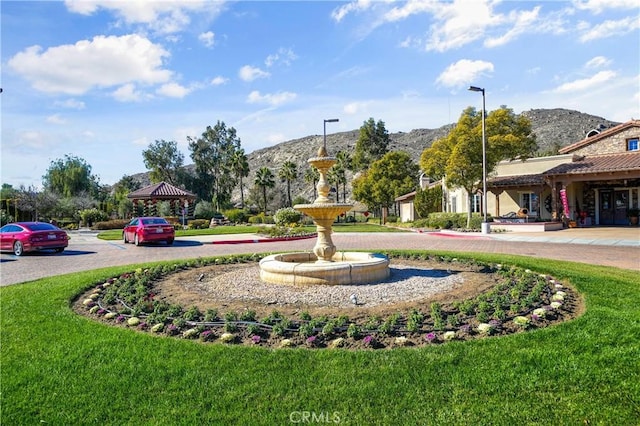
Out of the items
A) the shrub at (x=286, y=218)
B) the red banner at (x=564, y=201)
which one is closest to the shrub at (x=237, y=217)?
the shrub at (x=286, y=218)

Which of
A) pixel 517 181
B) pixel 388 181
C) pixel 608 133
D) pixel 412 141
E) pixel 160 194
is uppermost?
pixel 412 141

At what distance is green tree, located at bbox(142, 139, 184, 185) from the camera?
75.2 m

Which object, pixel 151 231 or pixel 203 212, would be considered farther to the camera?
pixel 203 212

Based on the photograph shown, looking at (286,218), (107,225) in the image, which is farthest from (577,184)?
(107,225)

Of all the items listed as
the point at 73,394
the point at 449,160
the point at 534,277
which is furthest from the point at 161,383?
the point at 449,160

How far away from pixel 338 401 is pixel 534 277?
650 cm

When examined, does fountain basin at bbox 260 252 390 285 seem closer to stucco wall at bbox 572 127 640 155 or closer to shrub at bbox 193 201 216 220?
stucco wall at bbox 572 127 640 155

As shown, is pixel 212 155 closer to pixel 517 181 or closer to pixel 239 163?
pixel 239 163

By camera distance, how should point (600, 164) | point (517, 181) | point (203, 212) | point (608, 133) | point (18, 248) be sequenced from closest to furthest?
point (18, 248) → point (600, 164) → point (517, 181) → point (608, 133) → point (203, 212)

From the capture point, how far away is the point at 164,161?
75688 millimetres

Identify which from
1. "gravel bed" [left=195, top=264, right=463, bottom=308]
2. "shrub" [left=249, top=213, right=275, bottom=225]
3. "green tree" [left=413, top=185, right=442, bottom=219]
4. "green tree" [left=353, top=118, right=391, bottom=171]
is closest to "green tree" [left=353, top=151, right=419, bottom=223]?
"green tree" [left=413, top=185, right=442, bottom=219]

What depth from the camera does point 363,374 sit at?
14.6ft

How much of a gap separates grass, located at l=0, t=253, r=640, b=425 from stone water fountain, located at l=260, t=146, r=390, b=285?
3.72 metres

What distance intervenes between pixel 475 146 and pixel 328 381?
2812 centimetres
